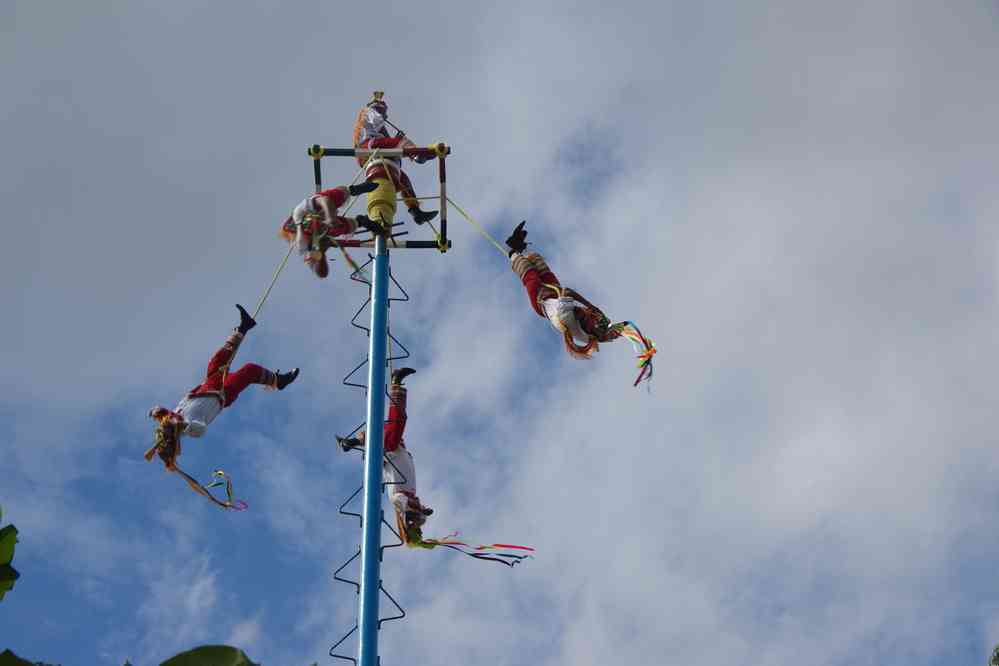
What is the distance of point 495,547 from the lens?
34.1 ft

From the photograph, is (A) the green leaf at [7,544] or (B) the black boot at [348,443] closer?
(A) the green leaf at [7,544]

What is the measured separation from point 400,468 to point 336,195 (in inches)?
108

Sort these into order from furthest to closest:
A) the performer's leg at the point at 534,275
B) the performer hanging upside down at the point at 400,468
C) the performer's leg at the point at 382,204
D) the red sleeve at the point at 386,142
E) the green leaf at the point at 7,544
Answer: the red sleeve at the point at 386,142
the performer's leg at the point at 534,275
the performer's leg at the point at 382,204
the performer hanging upside down at the point at 400,468
the green leaf at the point at 7,544

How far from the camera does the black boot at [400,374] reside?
34.5 feet

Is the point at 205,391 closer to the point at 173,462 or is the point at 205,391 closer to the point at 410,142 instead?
the point at 173,462

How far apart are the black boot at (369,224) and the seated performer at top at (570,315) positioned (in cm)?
173

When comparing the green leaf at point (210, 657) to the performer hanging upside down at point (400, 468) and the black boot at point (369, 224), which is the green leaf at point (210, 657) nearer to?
the performer hanging upside down at point (400, 468)

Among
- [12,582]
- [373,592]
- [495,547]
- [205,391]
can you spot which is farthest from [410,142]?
[12,582]

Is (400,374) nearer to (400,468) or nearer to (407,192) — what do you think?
(400,468)

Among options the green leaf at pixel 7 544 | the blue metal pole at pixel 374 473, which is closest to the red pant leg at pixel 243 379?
the blue metal pole at pixel 374 473

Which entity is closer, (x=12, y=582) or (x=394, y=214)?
(x=12, y=582)

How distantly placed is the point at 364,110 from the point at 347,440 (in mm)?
4922

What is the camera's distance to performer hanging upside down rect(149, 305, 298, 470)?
33.9ft

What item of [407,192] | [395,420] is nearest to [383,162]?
[407,192]
